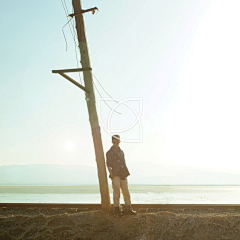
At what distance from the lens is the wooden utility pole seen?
21.0ft

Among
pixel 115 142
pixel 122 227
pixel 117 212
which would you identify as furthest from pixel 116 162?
pixel 122 227

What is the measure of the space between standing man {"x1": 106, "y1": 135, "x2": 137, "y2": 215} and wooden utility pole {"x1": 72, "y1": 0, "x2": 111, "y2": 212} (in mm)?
305

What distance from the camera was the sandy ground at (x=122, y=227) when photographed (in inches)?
198

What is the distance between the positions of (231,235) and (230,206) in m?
1.60

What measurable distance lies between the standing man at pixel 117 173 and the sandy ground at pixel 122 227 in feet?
1.12

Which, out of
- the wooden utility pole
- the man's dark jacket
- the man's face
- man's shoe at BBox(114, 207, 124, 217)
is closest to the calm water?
the wooden utility pole

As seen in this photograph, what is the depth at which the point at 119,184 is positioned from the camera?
613 centimetres

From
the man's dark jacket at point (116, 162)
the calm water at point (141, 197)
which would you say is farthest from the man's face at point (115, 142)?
the calm water at point (141, 197)

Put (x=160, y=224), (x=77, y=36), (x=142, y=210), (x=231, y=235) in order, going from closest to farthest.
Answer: (x=231, y=235)
(x=160, y=224)
(x=142, y=210)
(x=77, y=36)

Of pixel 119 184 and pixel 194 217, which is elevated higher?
pixel 119 184

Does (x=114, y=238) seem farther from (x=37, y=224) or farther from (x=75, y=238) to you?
(x=37, y=224)

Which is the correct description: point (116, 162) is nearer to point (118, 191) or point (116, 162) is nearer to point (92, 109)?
point (118, 191)

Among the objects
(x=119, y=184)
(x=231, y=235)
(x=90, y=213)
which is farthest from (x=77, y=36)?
(x=231, y=235)

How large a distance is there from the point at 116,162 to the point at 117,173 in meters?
0.27
